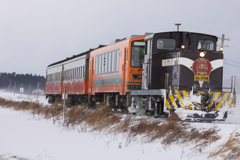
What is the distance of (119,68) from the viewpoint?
53.0 ft

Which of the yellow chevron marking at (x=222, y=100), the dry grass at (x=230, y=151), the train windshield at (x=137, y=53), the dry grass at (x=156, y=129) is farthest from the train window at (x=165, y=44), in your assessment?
the dry grass at (x=230, y=151)

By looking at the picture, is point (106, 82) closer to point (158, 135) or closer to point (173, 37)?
point (173, 37)

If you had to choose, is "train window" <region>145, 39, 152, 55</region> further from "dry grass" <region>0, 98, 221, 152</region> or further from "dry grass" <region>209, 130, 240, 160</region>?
"dry grass" <region>209, 130, 240, 160</region>

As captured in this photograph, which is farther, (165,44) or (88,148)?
(165,44)

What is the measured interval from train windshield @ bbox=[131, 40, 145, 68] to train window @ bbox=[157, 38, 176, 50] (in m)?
1.92

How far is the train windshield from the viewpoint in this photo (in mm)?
15094

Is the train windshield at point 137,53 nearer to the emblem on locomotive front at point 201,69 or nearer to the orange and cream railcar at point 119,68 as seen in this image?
the orange and cream railcar at point 119,68

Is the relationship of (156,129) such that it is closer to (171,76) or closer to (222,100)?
(222,100)

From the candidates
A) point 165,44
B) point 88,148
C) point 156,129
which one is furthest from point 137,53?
point 88,148

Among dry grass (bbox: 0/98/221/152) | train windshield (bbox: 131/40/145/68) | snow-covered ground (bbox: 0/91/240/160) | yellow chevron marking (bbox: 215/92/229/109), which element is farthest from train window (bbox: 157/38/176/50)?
snow-covered ground (bbox: 0/91/240/160)

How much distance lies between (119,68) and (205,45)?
4.22 m

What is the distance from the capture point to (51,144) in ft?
28.5

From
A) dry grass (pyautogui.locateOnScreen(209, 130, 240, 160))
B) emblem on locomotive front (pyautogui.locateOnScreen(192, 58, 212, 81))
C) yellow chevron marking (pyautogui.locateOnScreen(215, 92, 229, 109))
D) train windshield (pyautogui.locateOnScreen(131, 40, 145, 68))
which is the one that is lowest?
dry grass (pyautogui.locateOnScreen(209, 130, 240, 160))

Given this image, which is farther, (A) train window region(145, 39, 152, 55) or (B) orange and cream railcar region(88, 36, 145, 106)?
(B) orange and cream railcar region(88, 36, 145, 106)
